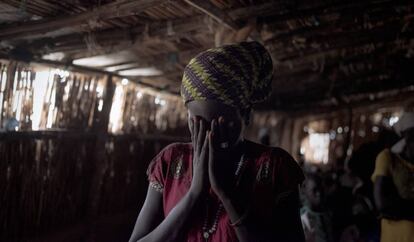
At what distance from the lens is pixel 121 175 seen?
5.13 meters

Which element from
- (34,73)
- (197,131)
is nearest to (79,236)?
(34,73)

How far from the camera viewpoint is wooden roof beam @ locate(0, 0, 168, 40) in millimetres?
2646

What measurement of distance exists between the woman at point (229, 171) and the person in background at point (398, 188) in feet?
6.02

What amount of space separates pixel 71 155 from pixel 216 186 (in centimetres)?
319

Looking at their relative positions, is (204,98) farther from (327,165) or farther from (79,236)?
(327,165)

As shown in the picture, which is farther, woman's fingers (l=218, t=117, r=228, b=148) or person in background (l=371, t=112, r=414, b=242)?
person in background (l=371, t=112, r=414, b=242)

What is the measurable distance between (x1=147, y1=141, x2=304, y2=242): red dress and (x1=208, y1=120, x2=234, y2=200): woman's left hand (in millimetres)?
66

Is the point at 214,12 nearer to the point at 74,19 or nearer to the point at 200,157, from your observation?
the point at 74,19

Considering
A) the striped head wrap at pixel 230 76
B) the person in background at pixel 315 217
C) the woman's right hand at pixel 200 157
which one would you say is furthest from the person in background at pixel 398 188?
the woman's right hand at pixel 200 157

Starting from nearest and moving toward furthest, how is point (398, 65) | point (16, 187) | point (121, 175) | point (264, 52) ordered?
1. point (264, 52)
2. point (16, 187)
3. point (121, 175)
4. point (398, 65)

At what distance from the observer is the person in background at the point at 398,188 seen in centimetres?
283

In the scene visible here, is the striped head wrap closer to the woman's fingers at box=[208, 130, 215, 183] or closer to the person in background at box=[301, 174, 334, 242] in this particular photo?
the woman's fingers at box=[208, 130, 215, 183]

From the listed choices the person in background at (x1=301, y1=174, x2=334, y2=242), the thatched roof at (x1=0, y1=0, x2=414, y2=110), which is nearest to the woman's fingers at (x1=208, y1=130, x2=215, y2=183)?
the thatched roof at (x1=0, y1=0, x2=414, y2=110)

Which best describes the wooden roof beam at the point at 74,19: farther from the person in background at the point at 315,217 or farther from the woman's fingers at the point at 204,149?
the person in background at the point at 315,217
